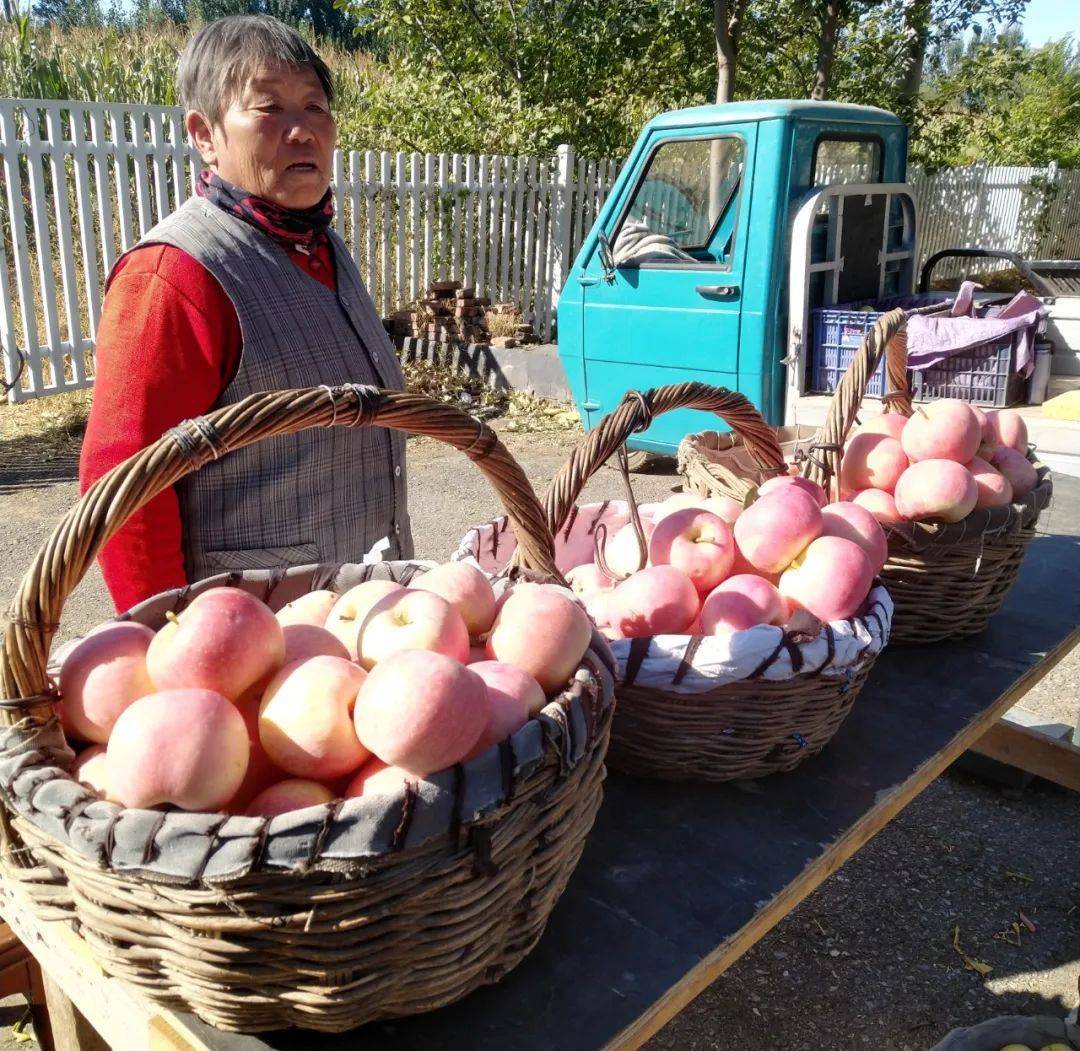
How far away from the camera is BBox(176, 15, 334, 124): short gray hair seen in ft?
5.56

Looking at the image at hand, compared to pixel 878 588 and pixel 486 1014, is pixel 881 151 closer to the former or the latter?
pixel 878 588

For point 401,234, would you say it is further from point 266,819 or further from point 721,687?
point 266,819


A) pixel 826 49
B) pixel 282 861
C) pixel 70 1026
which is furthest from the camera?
pixel 826 49

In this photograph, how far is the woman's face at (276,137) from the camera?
66.9 inches

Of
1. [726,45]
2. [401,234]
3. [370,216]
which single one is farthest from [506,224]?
[726,45]

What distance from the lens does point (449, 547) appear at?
494 cm

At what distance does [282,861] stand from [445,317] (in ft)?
25.3

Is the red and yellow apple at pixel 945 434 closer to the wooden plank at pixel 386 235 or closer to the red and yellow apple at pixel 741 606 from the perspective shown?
the red and yellow apple at pixel 741 606

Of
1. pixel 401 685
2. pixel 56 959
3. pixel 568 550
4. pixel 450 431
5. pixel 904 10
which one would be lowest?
pixel 56 959

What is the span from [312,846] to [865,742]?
1.05m

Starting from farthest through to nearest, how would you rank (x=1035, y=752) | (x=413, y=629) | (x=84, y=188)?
(x=84, y=188), (x=1035, y=752), (x=413, y=629)

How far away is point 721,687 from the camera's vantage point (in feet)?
4.17

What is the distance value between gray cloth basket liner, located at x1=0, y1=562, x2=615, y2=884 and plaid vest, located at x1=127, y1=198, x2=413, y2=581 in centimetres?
86

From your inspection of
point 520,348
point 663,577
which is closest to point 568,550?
point 663,577
